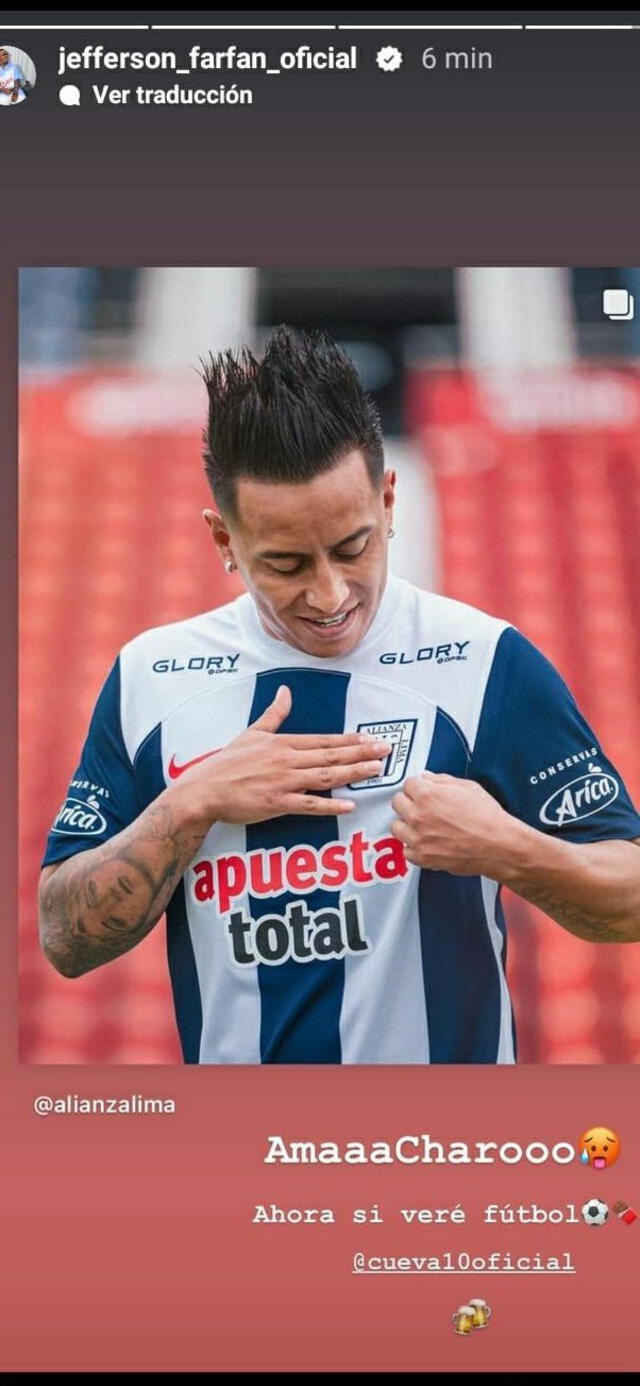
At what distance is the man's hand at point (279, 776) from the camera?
1.93 metres

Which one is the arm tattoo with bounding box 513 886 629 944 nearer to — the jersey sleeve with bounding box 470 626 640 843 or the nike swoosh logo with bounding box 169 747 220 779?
the jersey sleeve with bounding box 470 626 640 843

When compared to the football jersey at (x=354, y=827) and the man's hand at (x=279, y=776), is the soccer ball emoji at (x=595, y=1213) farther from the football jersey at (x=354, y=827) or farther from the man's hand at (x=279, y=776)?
the man's hand at (x=279, y=776)

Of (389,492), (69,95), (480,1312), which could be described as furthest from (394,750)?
(69,95)

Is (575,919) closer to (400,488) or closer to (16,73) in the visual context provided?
(400,488)

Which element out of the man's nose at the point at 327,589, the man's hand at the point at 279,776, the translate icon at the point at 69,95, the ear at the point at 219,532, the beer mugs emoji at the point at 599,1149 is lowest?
the beer mugs emoji at the point at 599,1149

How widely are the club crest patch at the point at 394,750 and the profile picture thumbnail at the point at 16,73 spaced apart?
0.93 meters

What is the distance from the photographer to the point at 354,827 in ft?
6.40

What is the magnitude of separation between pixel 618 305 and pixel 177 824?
86 centimetres

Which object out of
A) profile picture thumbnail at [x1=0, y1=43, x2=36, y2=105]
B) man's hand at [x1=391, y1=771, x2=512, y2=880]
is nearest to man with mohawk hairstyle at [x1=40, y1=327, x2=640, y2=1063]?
man's hand at [x1=391, y1=771, x2=512, y2=880]

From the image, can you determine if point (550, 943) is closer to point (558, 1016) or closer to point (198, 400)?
point (558, 1016)

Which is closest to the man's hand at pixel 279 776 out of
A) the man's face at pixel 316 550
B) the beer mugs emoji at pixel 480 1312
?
the man's face at pixel 316 550

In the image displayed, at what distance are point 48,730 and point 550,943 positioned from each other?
686 mm

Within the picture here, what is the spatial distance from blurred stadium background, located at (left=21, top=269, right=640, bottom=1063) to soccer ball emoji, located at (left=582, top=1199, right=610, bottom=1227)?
0.58ft

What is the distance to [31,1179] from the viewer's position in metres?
1.96
